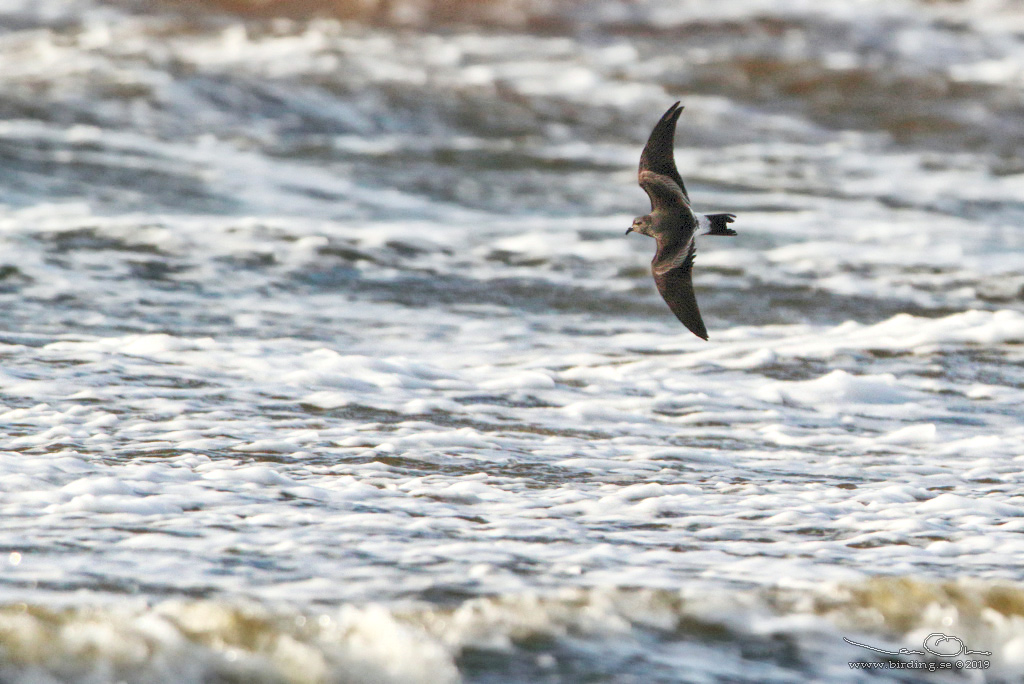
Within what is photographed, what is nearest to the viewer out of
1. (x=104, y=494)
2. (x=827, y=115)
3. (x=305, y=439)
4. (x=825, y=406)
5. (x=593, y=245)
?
(x=104, y=494)

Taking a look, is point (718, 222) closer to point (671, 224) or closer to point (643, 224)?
point (671, 224)

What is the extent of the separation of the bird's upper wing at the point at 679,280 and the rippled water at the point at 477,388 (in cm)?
56

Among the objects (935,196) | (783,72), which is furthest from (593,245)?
(783,72)

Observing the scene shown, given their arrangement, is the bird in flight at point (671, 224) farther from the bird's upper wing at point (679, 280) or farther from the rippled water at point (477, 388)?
the rippled water at point (477, 388)

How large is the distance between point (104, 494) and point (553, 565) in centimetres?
142

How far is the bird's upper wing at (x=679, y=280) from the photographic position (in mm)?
4703

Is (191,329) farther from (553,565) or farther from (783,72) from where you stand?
(783,72)

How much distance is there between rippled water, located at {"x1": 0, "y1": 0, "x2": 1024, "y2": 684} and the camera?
11.0ft

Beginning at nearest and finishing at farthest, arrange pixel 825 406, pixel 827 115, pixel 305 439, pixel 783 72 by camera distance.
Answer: pixel 305 439 → pixel 825 406 → pixel 827 115 → pixel 783 72

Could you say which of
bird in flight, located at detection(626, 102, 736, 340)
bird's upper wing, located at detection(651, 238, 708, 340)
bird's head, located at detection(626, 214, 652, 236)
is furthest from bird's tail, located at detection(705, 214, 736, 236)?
bird's head, located at detection(626, 214, 652, 236)

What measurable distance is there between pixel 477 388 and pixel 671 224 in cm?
117

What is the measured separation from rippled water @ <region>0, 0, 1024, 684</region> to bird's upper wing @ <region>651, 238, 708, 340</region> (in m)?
0.56

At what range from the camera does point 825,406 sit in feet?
→ 18.3

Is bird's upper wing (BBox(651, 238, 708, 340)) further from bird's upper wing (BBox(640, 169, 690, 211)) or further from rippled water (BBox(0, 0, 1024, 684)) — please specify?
rippled water (BBox(0, 0, 1024, 684))
